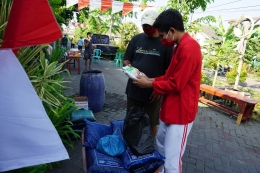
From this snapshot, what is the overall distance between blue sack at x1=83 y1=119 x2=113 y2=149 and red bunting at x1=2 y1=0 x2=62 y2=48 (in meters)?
1.62

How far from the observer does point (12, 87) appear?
2.68ft

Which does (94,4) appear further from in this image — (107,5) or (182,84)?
(182,84)

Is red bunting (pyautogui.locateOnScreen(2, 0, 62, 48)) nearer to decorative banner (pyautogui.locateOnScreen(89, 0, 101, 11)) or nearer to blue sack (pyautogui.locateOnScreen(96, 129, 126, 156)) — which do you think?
blue sack (pyautogui.locateOnScreen(96, 129, 126, 156))

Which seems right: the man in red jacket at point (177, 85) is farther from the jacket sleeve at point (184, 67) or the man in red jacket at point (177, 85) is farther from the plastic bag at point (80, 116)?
the plastic bag at point (80, 116)

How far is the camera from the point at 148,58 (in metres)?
2.41

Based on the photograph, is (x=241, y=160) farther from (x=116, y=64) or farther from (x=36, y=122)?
(x=116, y=64)

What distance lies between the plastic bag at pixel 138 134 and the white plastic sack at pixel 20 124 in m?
1.22

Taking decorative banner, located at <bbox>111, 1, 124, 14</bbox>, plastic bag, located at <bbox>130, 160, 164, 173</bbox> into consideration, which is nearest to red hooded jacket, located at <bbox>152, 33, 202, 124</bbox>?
plastic bag, located at <bbox>130, 160, 164, 173</bbox>

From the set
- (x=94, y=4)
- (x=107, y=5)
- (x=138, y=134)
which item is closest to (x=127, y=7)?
(x=107, y=5)

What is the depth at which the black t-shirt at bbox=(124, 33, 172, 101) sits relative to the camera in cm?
238

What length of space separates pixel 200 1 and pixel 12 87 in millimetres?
9989

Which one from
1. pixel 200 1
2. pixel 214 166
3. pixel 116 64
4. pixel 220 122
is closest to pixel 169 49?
pixel 214 166

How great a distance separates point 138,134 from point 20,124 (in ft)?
4.68

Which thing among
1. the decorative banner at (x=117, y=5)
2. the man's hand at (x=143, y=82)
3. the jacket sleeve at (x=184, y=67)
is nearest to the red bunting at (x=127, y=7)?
the decorative banner at (x=117, y=5)
